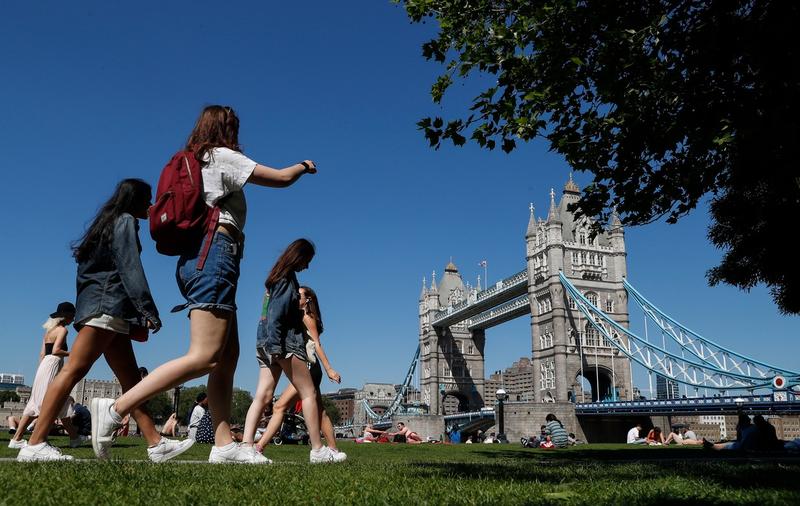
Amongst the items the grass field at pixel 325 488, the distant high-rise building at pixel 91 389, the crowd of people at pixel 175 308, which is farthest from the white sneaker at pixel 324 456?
the distant high-rise building at pixel 91 389

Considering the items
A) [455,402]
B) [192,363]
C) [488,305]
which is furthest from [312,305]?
[455,402]

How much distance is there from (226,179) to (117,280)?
1.08 m

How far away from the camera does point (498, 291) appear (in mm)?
59625

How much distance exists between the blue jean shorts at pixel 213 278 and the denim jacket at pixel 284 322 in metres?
1.64

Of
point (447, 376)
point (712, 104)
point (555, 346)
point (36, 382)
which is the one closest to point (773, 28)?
point (712, 104)

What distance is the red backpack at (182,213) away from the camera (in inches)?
143

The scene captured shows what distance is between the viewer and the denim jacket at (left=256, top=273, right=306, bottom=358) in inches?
212

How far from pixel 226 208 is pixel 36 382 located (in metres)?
4.87

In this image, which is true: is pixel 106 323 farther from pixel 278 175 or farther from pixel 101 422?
pixel 278 175

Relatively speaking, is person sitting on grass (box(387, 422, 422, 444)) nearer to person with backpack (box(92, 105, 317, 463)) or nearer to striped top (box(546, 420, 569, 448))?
striped top (box(546, 420, 569, 448))

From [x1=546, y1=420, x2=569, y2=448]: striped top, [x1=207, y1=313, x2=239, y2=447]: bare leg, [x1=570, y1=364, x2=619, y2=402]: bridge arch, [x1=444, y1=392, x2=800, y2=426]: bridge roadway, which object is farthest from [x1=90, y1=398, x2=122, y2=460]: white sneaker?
[x1=570, y1=364, x2=619, y2=402]: bridge arch

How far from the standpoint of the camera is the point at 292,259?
554 cm

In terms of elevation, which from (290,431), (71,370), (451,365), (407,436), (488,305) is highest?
(488,305)

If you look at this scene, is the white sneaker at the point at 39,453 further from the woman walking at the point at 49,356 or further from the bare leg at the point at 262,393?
the woman walking at the point at 49,356
